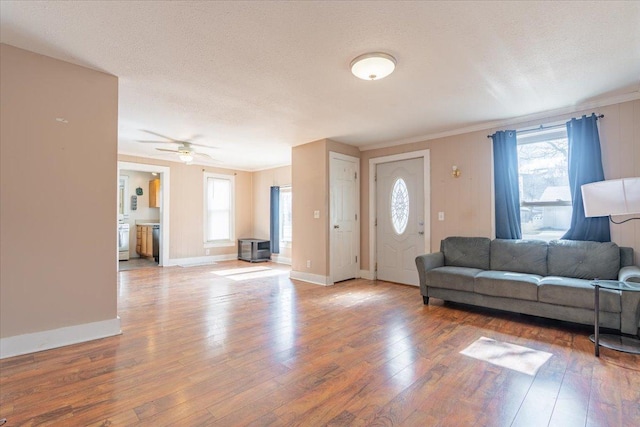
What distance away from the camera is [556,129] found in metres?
3.83

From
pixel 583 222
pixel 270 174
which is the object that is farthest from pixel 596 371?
pixel 270 174

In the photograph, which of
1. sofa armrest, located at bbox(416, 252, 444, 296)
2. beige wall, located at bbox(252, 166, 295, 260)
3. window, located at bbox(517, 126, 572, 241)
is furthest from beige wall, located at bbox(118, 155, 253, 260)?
window, located at bbox(517, 126, 572, 241)

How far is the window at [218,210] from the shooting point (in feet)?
25.2

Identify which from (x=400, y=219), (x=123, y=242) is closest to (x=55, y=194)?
(x=400, y=219)

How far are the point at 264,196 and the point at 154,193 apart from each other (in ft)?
10.4

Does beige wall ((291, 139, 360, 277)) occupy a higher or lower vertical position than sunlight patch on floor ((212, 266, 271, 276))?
higher

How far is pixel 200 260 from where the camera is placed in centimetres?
749

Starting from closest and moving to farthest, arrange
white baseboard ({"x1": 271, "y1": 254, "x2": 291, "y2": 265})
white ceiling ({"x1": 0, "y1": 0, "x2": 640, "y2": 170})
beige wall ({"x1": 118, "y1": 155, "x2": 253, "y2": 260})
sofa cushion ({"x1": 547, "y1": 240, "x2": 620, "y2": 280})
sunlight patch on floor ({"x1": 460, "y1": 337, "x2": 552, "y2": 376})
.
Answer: white ceiling ({"x1": 0, "y1": 0, "x2": 640, "y2": 170}) < sunlight patch on floor ({"x1": 460, "y1": 337, "x2": 552, "y2": 376}) < sofa cushion ({"x1": 547, "y1": 240, "x2": 620, "y2": 280}) < beige wall ({"x1": 118, "y1": 155, "x2": 253, "y2": 260}) < white baseboard ({"x1": 271, "y1": 254, "x2": 291, "y2": 265})

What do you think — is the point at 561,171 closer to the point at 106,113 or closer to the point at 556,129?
the point at 556,129

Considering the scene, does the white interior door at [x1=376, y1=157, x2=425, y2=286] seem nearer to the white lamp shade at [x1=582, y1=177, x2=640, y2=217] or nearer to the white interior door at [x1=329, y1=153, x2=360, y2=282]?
the white interior door at [x1=329, y1=153, x2=360, y2=282]

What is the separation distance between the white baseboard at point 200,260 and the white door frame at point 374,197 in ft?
13.6

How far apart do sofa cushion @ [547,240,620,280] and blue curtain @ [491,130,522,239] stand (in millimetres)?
517

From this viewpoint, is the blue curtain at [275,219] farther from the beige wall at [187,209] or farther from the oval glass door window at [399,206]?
the oval glass door window at [399,206]

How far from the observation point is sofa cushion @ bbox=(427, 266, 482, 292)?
365 centimetres
